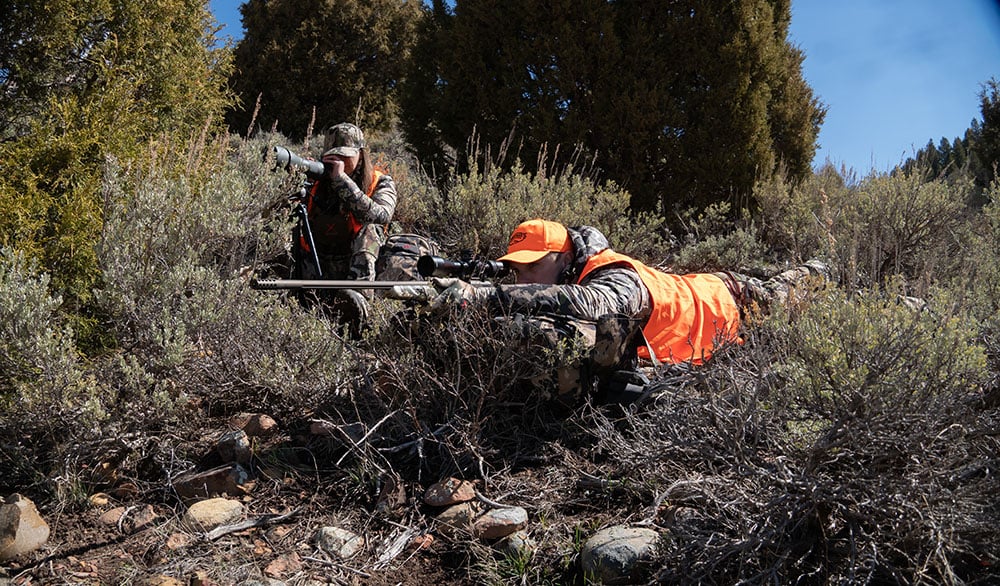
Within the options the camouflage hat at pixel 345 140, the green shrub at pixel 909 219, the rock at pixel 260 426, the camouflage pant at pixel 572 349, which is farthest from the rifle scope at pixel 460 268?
the green shrub at pixel 909 219

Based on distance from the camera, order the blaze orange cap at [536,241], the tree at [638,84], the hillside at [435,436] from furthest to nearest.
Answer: the tree at [638,84], the blaze orange cap at [536,241], the hillside at [435,436]

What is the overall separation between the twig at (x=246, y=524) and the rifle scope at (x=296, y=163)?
2.59m

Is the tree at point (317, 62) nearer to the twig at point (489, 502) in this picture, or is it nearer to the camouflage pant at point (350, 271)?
the camouflage pant at point (350, 271)

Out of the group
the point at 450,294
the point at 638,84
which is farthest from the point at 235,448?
the point at 638,84

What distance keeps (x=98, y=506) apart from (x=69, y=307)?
1.02 metres

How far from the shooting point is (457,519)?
2674 millimetres

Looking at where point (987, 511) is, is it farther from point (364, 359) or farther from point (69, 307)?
point (69, 307)

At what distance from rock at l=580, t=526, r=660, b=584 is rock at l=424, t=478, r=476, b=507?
56cm

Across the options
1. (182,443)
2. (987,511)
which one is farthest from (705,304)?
(182,443)

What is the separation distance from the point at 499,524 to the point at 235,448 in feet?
4.14

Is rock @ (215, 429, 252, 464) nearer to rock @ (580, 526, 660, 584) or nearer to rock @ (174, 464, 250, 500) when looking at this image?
rock @ (174, 464, 250, 500)

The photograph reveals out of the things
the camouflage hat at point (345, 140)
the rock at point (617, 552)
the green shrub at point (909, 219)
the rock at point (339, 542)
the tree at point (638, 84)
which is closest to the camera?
the rock at point (617, 552)

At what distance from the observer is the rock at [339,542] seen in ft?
8.39

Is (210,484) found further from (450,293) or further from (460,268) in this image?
(460,268)
